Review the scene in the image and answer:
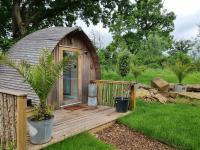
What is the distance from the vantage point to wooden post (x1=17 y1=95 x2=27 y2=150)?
4.13 m

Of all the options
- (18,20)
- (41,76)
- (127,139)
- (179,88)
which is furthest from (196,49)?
(41,76)

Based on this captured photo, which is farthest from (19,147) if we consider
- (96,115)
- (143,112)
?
(143,112)

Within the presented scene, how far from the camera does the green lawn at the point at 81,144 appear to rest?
480cm

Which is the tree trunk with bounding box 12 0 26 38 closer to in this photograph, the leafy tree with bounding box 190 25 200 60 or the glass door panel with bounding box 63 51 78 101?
the glass door panel with bounding box 63 51 78 101

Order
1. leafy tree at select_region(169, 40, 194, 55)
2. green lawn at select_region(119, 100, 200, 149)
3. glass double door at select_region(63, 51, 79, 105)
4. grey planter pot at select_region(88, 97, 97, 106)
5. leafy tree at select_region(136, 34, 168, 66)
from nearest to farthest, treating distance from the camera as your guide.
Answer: green lawn at select_region(119, 100, 200, 149), grey planter pot at select_region(88, 97, 97, 106), glass double door at select_region(63, 51, 79, 105), leafy tree at select_region(136, 34, 168, 66), leafy tree at select_region(169, 40, 194, 55)

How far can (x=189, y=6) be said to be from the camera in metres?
31.3

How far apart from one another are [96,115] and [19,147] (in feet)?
10.0

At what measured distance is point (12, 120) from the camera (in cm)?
445

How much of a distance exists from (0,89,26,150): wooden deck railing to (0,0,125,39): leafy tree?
10.0 meters

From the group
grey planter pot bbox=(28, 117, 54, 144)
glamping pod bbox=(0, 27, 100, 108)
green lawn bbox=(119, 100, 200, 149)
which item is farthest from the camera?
glamping pod bbox=(0, 27, 100, 108)

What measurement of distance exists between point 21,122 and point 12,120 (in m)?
0.33

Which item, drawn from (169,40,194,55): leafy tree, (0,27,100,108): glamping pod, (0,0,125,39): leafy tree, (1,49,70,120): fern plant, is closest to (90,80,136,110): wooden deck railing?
(0,27,100,108): glamping pod

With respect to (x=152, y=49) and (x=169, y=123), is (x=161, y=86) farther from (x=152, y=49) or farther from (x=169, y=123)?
(x=152, y=49)

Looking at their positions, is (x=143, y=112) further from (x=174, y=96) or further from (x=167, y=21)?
(x=167, y=21)
